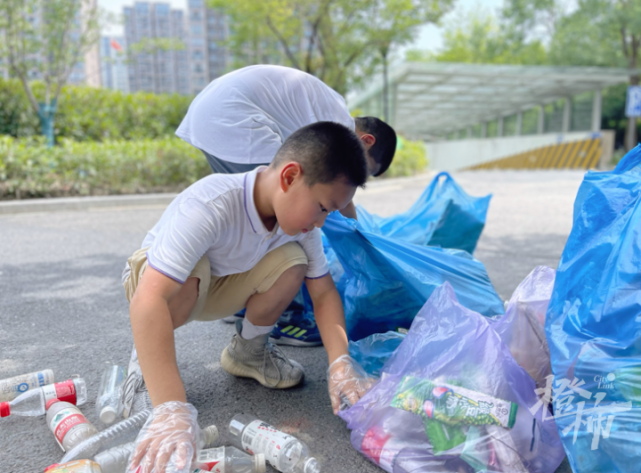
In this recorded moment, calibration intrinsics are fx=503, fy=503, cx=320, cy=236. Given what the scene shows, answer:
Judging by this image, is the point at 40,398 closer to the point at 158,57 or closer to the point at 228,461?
the point at 228,461

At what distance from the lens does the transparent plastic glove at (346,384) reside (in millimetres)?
1522

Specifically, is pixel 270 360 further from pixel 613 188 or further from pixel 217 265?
pixel 613 188

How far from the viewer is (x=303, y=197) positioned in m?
1.42

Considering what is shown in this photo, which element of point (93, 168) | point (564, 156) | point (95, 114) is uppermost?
point (95, 114)

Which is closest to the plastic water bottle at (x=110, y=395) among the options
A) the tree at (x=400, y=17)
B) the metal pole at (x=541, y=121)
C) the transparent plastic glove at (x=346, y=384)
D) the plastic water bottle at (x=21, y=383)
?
the plastic water bottle at (x=21, y=383)

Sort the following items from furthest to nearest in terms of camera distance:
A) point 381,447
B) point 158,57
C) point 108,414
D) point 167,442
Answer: point 158,57, point 108,414, point 381,447, point 167,442

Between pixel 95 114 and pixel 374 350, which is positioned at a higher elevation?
pixel 374 350

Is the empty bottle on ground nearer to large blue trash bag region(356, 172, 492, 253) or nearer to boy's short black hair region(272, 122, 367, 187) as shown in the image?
boy's short black hair region(272, 122, 367, 187)

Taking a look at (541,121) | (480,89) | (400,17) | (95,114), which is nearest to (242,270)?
(95,114)

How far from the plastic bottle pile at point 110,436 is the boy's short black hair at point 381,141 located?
4.28 ft

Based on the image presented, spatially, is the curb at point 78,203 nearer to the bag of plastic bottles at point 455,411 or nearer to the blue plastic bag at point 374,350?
the blue plastic bag at point 374,350

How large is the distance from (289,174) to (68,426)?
0.96 m

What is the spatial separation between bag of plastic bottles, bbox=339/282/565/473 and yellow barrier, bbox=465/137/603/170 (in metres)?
18.9

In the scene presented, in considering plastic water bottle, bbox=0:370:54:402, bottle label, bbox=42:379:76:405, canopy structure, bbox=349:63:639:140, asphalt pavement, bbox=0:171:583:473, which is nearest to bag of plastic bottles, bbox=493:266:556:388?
asphalt pavement, bbox=0:171:583:473
